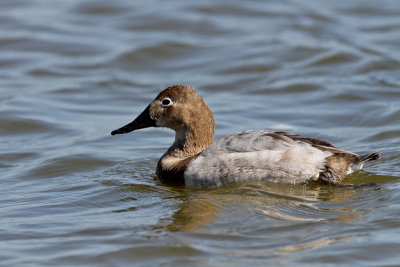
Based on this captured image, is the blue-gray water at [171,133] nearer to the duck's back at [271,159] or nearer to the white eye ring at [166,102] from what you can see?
the duck's back at [271,159]

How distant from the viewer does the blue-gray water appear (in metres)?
6.22

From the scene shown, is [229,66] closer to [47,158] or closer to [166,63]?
[166,63]

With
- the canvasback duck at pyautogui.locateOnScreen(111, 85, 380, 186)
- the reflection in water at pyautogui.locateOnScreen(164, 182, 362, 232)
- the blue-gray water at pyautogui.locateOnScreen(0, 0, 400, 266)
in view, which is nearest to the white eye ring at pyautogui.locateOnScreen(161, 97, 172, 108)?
the canvasback duck at pyautogui.locateOnScreen(111, 85, 380, 186)

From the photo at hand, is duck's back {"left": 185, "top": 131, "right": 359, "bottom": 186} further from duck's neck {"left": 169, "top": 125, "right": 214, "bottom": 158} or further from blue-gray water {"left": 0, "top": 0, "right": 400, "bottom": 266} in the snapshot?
duck's neck {"left": 169, "top": 125, "right": 214, "bottom": 158}

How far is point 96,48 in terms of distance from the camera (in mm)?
15328

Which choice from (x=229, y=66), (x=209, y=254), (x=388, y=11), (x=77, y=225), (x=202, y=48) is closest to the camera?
(x=209, y=254)

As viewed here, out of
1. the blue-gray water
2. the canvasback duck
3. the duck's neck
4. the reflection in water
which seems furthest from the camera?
the duck's neck

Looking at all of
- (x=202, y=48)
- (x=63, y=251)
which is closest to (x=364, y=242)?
(x=63, y=251)

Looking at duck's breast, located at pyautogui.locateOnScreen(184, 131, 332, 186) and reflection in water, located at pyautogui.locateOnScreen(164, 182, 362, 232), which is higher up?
duck's breast, located at pyautogui.locateOnScreen(184, 131, 332, 186)

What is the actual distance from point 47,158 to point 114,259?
149 inches

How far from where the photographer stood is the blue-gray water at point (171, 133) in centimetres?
622

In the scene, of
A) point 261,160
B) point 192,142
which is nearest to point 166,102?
point 192,142

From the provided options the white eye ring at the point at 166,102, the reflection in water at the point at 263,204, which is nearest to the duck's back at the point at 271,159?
the reflection in water at the point at 263,204

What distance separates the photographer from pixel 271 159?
7.58 m
